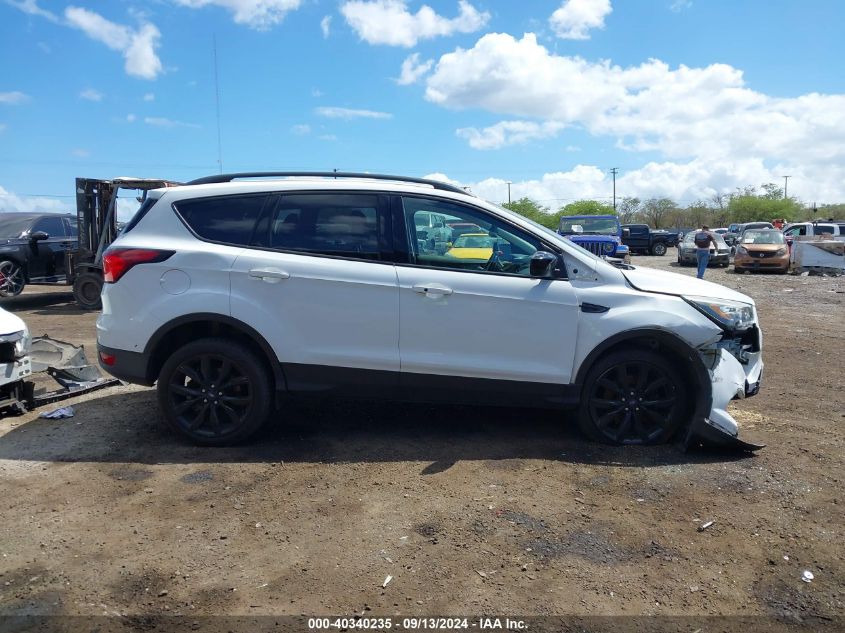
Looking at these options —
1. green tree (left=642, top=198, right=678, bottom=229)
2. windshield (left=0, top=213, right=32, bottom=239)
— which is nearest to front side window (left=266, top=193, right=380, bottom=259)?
windshield (left=0, top=213, right=32, bottom=239)

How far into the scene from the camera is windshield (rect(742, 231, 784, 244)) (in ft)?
76.2

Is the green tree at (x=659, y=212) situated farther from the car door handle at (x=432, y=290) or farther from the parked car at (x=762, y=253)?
the car door handle at (x=432, y=290)

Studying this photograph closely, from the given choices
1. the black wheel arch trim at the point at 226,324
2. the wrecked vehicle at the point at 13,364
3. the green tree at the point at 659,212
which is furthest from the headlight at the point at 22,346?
the green tree at the point at 659,212

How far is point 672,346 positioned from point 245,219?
3214 millimetres

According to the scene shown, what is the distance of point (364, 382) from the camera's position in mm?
4715

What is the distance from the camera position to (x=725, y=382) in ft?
15.5

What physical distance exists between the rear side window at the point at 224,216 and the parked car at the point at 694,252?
2461 cm

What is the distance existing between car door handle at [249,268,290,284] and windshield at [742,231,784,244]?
74.5ft

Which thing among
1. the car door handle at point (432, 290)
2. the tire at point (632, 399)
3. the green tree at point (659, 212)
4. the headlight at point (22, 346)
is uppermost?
the green tree at point (659, 212)

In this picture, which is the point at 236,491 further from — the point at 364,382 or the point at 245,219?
the point at 245,219

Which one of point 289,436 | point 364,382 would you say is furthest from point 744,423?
point 289,436

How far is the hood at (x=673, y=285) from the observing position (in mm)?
4758

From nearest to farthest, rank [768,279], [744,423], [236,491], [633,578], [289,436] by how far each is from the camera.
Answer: [633,578]
[236,491]
[289,436]
[744,423]
[768,279]

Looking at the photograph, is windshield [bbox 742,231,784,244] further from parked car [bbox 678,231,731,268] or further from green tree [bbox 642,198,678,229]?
green tree [bbox 642,198,678,229]
